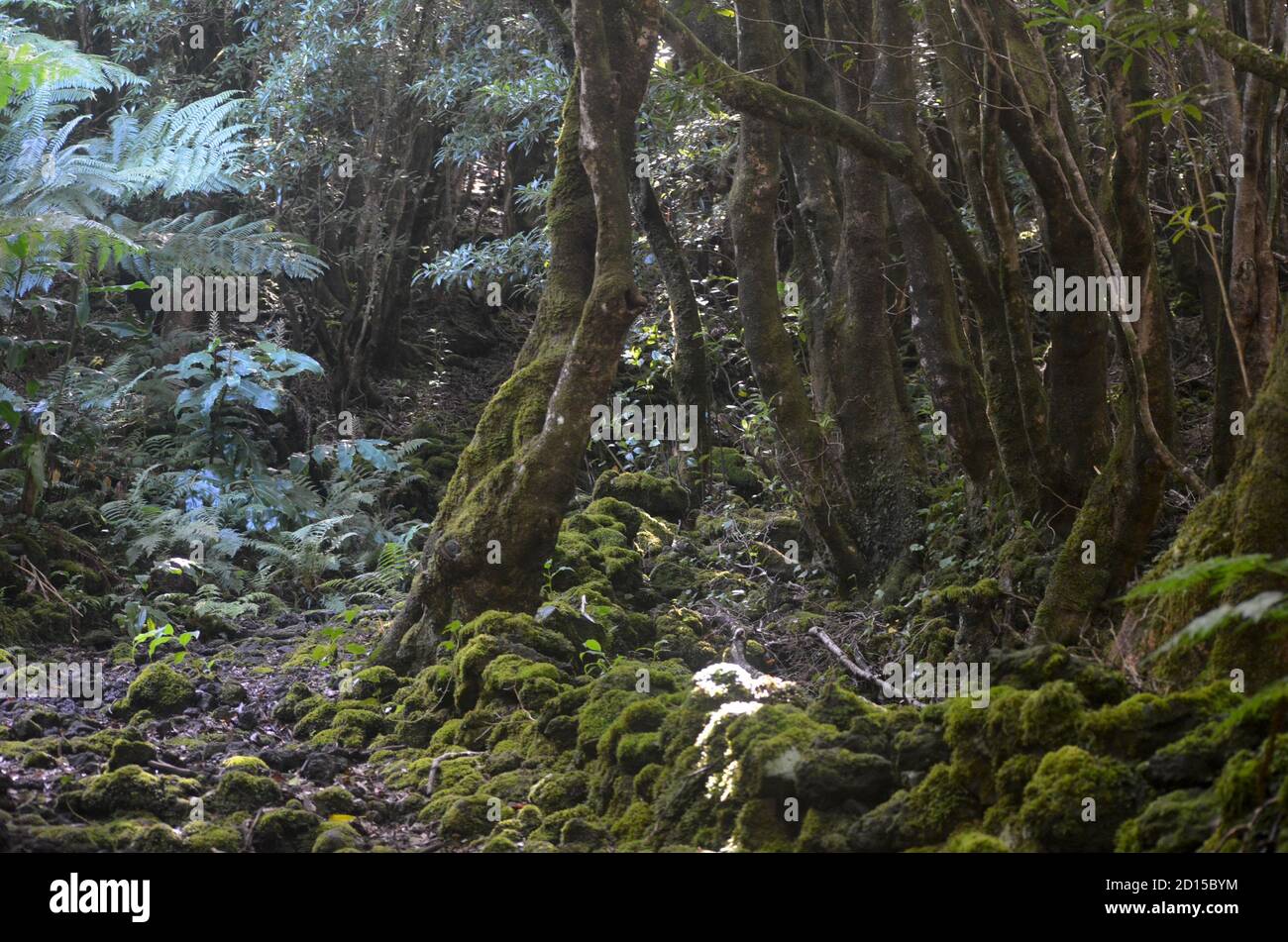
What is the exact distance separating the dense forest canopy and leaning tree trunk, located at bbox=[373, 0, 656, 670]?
0.08 feet

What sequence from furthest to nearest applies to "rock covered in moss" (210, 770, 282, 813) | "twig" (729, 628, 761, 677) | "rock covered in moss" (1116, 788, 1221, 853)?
"twig" (729, 628, 761, 677) → "rock covered in moss" (210, 770, 282, 813) → "rock covered in moss" (1116, 788, 1221, 853)

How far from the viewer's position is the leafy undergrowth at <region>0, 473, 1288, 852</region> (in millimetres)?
3037

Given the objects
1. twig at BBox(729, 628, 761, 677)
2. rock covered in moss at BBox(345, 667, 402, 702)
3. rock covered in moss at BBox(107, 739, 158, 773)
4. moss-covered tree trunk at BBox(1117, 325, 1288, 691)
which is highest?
moss-covered tree trunk at BBox(1117, 325, 1288, 691)

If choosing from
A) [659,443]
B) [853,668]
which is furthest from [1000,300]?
[659,443]

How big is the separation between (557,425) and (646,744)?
2.09 meters

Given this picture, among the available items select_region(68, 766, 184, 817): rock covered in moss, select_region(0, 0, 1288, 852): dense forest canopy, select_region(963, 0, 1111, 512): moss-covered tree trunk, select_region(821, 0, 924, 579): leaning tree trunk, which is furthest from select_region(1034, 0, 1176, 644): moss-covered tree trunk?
select_region(68, 766, 184, 817): rock covered in moss

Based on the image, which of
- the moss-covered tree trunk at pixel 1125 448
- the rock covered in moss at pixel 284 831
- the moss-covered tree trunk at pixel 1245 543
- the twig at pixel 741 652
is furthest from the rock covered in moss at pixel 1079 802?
the rock covered in moss at pixel 284 831

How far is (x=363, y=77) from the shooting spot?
11.1 metres

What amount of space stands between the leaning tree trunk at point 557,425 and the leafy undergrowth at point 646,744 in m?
0.22

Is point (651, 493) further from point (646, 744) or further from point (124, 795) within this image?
point (124, 795)

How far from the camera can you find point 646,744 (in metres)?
4.32

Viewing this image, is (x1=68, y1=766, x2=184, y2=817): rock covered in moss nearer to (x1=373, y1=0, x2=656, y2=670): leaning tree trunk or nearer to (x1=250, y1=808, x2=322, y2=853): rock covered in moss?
(x1=250, y1=808, x2=322, y2=853): rock covered in moss

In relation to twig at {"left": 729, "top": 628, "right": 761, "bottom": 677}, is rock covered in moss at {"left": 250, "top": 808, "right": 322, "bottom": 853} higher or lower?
lower
